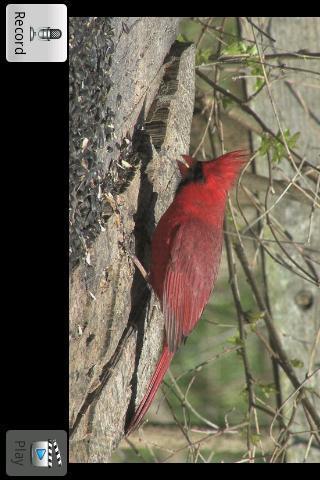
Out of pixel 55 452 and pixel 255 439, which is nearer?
pixel 55 452

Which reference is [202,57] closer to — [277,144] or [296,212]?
[277,144]

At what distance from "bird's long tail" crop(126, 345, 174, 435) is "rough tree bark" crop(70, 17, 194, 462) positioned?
0.03 m

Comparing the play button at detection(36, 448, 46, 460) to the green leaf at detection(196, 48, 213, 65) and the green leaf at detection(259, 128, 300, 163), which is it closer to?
the green leaf at detection(259, 128, 300, 163)

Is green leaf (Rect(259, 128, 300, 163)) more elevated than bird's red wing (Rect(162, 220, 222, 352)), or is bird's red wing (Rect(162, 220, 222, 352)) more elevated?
green leaf (Rect(259, 128, 300, 163))

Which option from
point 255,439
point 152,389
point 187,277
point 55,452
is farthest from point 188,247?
point 55,452

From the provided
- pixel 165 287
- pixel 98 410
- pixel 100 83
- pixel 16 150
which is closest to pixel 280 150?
pixel 165 287

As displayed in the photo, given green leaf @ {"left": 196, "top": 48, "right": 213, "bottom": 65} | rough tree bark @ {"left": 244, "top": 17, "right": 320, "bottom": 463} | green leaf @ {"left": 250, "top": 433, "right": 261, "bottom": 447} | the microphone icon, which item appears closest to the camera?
the microphone icon

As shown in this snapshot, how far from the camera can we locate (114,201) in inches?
85.7

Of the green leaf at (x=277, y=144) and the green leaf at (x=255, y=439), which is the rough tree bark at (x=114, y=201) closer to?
the green leaf at (x=277, y=144)

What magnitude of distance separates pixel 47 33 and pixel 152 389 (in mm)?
1137

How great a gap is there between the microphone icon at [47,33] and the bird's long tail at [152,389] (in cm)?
112

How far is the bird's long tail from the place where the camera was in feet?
7.73

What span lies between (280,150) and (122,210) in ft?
3.14

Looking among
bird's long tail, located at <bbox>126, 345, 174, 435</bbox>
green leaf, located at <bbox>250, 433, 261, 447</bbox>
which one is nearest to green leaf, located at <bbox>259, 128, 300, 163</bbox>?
bird's long tail, located at <bbox>126, 345, 174, 435</bbox>
